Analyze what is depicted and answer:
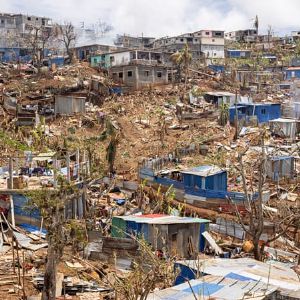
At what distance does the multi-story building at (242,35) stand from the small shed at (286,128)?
40370 mm

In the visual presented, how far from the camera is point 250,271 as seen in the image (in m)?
8.98

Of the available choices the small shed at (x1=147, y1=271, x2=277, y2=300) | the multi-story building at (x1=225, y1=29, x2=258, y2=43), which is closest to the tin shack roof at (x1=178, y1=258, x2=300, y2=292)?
the small shed at (x1=147, y1=271, x2=277, y2=300)

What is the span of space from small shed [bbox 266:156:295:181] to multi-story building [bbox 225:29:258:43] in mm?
48112

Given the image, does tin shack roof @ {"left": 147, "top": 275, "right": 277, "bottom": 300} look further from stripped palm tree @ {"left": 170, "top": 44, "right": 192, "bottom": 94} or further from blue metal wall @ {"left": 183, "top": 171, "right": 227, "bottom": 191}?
stripped palm tree @ {"left": 170, "top": 44, "right": 192, "bottom": 94}

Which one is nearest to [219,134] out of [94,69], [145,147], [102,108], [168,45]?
[145,147]

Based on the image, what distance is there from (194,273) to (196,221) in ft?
15.5

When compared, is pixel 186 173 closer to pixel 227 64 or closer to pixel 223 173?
pixel 223 173

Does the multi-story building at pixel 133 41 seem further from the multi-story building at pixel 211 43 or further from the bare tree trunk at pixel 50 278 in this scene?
the bare tree trunk at pixel 50 278

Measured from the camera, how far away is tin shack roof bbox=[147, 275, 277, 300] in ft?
23.7

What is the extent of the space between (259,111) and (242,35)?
1560 inches

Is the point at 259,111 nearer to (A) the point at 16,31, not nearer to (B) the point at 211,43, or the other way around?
(B) the point at 211,43

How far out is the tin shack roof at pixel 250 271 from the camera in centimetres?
838

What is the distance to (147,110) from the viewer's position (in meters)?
34.5

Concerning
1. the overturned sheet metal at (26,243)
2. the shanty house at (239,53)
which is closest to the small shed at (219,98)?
the shanty house at (239,53)
